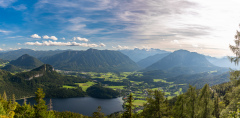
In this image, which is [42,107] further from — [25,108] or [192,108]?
[192,108]

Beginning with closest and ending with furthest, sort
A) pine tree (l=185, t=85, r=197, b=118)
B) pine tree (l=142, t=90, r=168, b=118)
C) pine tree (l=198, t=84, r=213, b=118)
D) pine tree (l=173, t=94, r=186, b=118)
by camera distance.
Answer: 1. pine tree (l=142, t=90, r=168, b=118)
2. pine tree (l=198, t=84, r=213, b=118)
3. pine tree (l=185, t=85, r=197, b=118)
4. pine tree (l=173, t=94, r=186, b=118)

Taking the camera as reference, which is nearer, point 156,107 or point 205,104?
point 156,107

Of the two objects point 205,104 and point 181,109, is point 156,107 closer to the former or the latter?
point 181,109

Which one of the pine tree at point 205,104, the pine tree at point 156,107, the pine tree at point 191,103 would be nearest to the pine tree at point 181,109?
the pine tree at point 191,103

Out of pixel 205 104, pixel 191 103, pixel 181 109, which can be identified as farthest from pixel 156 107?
pixel 205 104

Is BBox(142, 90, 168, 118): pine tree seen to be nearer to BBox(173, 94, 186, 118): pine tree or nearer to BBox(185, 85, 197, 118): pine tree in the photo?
BBox(173, 94, 186, 118): pine tree

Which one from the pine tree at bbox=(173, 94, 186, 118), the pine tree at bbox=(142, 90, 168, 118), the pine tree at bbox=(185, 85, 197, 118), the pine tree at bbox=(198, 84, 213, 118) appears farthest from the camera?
the pine tree at bbox=(173, 94, 186, 118)

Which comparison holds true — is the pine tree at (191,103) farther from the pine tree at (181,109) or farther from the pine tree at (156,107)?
the pine tree at (156,107)

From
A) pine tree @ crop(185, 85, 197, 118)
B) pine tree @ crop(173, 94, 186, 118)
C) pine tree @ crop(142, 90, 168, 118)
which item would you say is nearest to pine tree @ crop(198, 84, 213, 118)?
pine tree @ crop(185, 85, 197, 118)

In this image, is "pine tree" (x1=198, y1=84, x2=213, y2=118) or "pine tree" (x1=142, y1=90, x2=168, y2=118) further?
"pine tree" (x1=198, y1=84, x2=213, y2=118)

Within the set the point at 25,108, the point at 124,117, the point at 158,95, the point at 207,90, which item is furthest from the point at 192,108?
the point at 25,108

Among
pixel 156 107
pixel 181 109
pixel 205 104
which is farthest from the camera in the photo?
pixel 181 109
